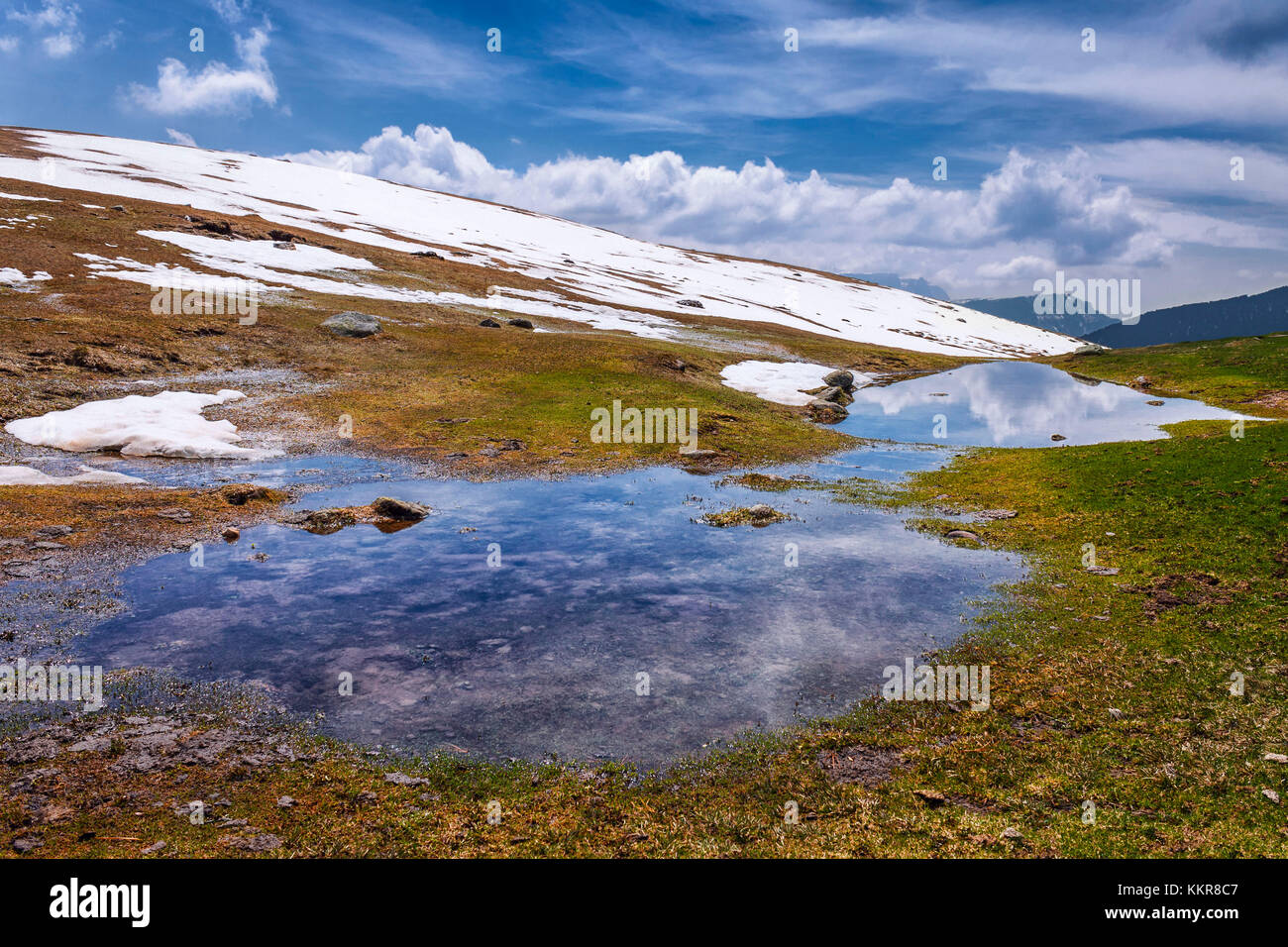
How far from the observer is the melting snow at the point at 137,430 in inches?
1586

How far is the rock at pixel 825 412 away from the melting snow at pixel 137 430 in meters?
49.0

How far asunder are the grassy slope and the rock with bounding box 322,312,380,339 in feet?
213

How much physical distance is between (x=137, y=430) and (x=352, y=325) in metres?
33.7

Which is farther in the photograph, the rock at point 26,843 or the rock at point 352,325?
the rock at point 352,325

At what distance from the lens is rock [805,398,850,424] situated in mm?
68250

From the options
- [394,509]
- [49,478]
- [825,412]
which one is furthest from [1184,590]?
[49,478]

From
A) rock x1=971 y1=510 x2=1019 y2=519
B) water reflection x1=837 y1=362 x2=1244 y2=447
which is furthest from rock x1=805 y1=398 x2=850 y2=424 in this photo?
rock x1=971 y1=510 x2=1019 y2=519

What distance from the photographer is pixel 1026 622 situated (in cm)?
2267

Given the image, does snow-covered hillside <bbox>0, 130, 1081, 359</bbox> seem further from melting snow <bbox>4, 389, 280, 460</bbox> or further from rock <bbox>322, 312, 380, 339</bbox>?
melting snow <bbox>4, 389, 280, 460</bbox>

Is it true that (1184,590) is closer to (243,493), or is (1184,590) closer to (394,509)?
(394,509)

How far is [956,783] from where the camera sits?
1470 centimetres

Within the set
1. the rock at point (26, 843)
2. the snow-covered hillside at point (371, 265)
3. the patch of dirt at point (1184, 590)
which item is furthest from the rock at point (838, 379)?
the rock at point (26, 843)

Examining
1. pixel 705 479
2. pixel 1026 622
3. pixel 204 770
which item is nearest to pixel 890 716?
pixel 1026 622

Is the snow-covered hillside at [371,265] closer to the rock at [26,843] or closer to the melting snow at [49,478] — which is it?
the melting snow at [49,478]
